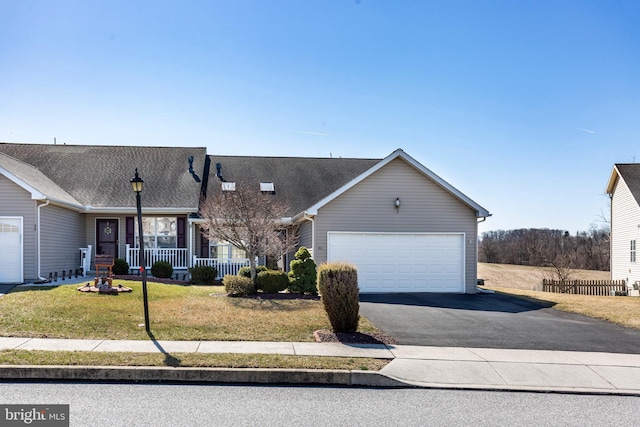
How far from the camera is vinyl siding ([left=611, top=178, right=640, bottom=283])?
24.1m

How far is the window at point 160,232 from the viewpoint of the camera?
21.3 m

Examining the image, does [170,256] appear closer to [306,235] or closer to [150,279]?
[150,279]

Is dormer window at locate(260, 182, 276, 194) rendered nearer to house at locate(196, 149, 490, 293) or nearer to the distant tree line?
house at locate(196, 149, 490, 293)

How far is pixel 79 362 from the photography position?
7.52 metres

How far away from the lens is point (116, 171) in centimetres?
2312

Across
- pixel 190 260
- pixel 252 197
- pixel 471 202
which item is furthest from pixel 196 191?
pixel 471 202

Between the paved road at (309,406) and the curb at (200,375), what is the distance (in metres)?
0.21

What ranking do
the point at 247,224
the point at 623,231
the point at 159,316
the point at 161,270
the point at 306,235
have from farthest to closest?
the point at 623,231
the point at 306,235
the point at 161,270
the point at 247,224
the point at 159,316

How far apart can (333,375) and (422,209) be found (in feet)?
39.5

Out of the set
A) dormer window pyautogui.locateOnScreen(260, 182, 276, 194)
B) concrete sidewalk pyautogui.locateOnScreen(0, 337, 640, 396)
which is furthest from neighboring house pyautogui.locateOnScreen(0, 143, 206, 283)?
concrete sidewalk pyautogui.locateOnScreen(0, 337, 640, 396)

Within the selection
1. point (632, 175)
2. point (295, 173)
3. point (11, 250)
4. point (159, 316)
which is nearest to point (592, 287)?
point (632, 175)

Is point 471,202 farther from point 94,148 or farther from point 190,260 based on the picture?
point 94,148

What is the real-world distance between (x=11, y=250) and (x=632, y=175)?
27.8 m

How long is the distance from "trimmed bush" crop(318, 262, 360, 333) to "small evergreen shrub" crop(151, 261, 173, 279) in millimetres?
11248
